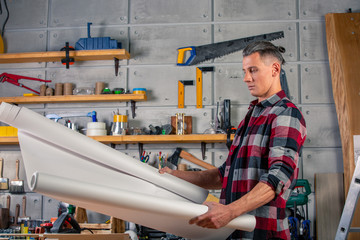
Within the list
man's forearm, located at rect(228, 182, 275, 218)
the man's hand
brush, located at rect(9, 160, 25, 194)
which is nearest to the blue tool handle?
man's forearm, located at rect(228, 182, 275, 218)

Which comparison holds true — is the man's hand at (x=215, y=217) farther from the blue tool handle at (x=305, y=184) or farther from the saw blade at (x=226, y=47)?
the saw blade at (x=226, y=47)

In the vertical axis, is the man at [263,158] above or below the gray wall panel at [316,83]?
below

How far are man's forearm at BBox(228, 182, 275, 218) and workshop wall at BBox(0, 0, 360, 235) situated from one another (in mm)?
2524


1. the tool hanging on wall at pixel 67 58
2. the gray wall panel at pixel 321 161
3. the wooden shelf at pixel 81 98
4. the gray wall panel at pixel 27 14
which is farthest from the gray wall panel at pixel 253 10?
the gray wall panel at pixel 27 14

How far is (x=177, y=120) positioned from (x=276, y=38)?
133cm

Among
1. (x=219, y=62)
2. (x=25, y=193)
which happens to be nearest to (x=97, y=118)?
(x=25, y=193)

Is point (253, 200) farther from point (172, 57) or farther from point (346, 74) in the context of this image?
point (172, 57)

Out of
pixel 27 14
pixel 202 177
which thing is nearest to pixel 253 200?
pixel 202 177

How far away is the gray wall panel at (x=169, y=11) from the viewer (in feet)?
13.8

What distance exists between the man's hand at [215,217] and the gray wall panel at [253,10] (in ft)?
10.3

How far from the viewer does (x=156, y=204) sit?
4.15 ft

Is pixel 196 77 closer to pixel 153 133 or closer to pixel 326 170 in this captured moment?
pixel 153 133

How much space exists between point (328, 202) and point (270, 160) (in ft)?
8.27

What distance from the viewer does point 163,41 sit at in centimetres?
421
